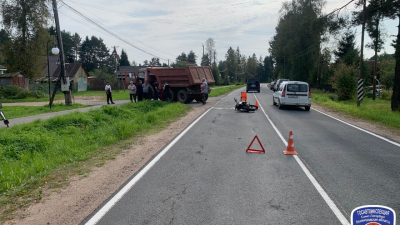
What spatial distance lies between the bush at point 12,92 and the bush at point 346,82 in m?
31.9

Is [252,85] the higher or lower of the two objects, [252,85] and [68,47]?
the lower

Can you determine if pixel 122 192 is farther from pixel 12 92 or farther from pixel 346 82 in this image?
pixel 346 82

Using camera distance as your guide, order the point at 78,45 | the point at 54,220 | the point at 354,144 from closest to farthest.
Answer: the point at 54,220, the point at 354,144, the point at 78,45

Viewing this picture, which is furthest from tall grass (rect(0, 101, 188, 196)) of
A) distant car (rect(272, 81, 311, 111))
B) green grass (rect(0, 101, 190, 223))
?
distant car (rect(272, 81, 311, 111))

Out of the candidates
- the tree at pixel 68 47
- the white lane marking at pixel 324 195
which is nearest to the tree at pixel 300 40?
the white lane marking at pixel 324 195

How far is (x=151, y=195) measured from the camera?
5.36m

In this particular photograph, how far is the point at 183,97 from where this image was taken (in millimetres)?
24359

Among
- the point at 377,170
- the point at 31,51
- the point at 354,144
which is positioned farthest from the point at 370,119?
the point at 31,51

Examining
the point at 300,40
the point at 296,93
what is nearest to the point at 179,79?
the point at 296,93

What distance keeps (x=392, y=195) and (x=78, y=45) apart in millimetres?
109155

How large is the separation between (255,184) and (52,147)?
5.64 m

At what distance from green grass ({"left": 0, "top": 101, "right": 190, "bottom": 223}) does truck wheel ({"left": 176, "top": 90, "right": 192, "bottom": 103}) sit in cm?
945

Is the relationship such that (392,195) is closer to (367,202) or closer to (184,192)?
(367,202)

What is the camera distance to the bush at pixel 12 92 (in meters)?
31.9
